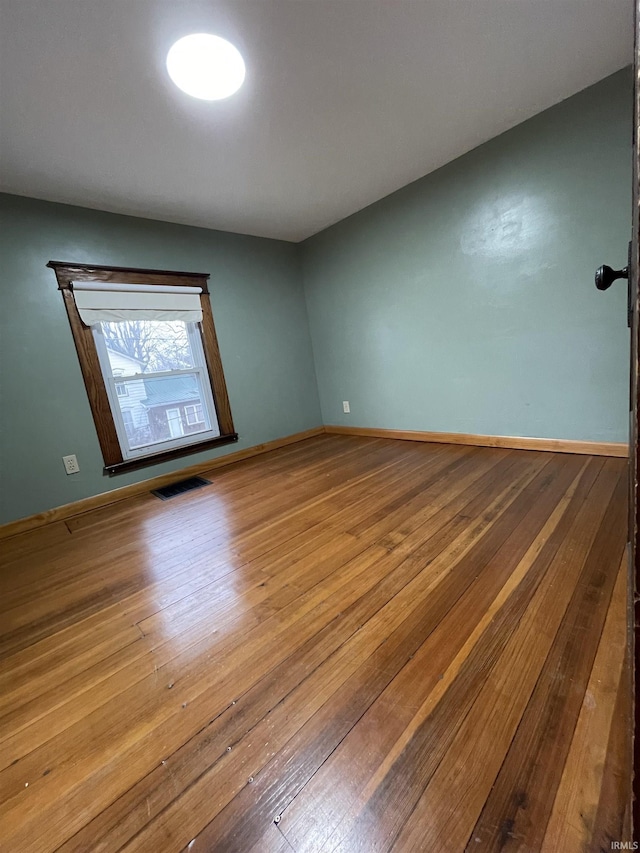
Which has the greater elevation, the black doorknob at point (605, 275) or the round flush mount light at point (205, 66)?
the round flush mount light at point (205, 66)

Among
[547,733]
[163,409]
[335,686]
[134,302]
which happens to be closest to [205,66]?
[134,302]

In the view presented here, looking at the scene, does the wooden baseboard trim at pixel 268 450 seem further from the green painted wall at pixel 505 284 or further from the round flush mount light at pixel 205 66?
the round flush mount light at pixel 205 66

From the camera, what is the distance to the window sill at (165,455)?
2.57 metres

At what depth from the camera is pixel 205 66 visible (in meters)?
1.40

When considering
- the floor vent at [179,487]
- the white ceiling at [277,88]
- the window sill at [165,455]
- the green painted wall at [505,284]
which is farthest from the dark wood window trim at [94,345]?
the green painted wall at [505,284]

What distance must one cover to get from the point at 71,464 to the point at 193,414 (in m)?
0.98

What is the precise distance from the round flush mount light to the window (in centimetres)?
211

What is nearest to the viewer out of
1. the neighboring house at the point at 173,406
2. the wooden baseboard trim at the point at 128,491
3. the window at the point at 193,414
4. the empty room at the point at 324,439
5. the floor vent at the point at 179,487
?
the empty room at the point at 324,439

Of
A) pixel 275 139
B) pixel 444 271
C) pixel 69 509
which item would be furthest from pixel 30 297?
pixel 444 271

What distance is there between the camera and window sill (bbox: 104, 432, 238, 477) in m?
2.57

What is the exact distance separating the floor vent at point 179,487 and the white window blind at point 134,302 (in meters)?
1.36

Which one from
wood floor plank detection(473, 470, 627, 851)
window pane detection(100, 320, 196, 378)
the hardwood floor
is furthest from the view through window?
wood floor plank detection(473, 470, 627, 851)

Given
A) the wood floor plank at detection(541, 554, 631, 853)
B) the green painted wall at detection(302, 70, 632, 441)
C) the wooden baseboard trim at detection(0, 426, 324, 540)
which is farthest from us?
the wooden baseboard trim at detection(0, 426, 324, 540)

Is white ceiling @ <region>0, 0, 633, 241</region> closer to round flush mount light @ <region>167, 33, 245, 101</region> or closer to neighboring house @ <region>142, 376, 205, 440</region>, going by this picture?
round flush mount light @ <region>167, 33, 245, 101</region>
